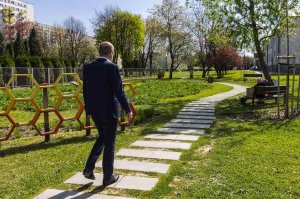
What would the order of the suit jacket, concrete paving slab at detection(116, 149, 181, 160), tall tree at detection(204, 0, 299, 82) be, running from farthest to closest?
tall tree at detection(204, 0, 299, 82)
concrete paving slab at detection(116, 149, 181, 160)
the suit jacket

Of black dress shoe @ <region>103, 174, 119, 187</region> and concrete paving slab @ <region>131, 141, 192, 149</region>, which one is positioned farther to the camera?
concrete paving slab @ <region>131, 141, 192, 149</region>

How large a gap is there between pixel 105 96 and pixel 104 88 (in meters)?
0.11

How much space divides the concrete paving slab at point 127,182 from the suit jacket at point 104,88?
983 mm

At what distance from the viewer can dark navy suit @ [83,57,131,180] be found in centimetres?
451

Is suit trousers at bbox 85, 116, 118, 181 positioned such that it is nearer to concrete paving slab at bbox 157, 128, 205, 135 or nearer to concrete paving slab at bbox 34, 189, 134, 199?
concrete paving slab at bbox 34, 189, 134, 199

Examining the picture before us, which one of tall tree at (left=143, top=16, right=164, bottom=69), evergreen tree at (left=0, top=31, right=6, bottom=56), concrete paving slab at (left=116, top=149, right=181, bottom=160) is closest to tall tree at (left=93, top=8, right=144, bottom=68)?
tall tree at (left=143, top=16, right=164, bottom=69)

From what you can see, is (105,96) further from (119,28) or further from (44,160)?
(119,28)

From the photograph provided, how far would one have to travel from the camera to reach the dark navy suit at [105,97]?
4.51 m

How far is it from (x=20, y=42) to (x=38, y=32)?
760cm

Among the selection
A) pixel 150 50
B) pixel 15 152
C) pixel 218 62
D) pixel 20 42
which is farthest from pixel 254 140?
pixel 20 42

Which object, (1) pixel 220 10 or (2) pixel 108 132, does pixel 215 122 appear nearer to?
(2) pixel 108 132

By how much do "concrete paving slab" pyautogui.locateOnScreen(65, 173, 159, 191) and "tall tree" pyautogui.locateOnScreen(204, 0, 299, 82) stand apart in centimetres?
1387

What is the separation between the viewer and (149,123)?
10031 millimetres

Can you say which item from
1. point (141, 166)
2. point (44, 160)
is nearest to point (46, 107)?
point (44, 160)
